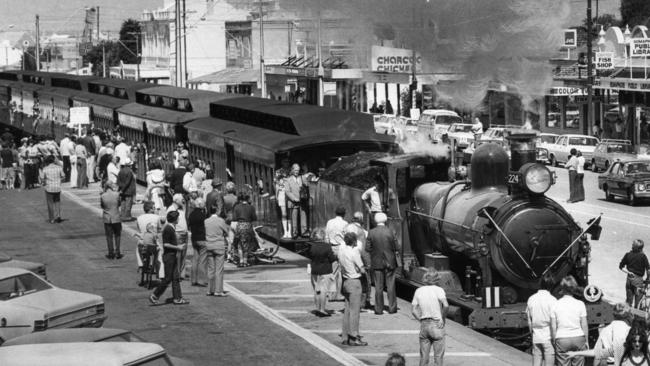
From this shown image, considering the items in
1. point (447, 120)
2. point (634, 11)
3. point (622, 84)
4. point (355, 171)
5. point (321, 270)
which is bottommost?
point (321, 270)

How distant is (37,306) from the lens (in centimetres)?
1535

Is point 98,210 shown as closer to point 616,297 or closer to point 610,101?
point 616,297

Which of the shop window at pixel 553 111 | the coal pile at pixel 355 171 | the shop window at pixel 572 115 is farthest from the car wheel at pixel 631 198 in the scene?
the shop window at pixel 553 111

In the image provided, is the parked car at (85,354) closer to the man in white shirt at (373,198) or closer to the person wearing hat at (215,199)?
the man in white shirt at (373,198)

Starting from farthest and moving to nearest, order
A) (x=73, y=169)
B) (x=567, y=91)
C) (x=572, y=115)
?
(x=572, y=115)
(x=567, y=91)
(x=73, y=169)

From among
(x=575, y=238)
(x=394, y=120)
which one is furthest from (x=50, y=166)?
(x=394, y=120)

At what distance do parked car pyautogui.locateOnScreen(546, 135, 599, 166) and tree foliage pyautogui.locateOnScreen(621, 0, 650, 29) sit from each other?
45647 millimetres

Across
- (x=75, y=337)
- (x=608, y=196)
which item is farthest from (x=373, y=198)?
(x=608, y=196)

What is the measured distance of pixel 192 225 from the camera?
66.4ft

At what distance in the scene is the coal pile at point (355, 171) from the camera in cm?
2130

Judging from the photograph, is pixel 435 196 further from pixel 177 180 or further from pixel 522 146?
pixel 177 180

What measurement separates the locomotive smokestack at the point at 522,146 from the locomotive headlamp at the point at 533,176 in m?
0.26

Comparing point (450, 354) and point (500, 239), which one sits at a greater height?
point (500, 239)

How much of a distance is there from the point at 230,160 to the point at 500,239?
45.7 ft
